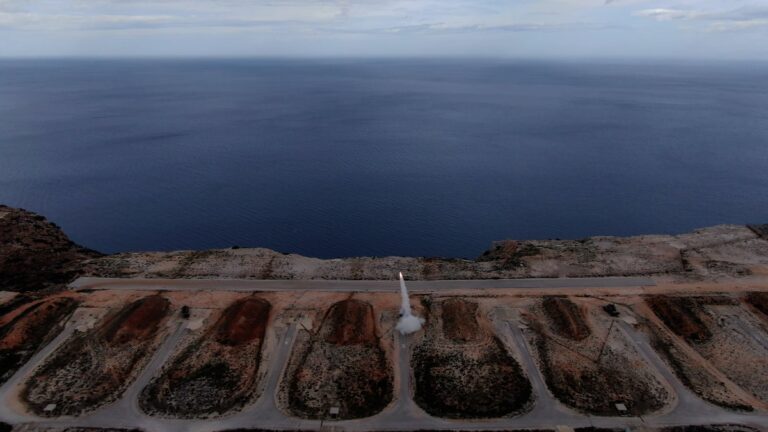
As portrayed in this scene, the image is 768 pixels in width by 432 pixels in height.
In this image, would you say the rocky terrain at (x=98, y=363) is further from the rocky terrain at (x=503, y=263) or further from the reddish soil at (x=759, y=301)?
the reddish soil at (x=759, y=301)

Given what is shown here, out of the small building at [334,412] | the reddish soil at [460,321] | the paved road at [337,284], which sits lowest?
the small building at [334,412]

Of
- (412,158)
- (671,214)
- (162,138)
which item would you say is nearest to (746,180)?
(671,214)

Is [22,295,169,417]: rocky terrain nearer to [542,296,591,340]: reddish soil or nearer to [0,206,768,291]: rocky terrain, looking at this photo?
[0,206,768,291]: rocky terrain

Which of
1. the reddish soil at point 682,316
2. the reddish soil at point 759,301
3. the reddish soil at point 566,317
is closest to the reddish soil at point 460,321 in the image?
the reddish soil at point 566,317

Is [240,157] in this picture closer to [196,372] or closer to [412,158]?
[412,158]

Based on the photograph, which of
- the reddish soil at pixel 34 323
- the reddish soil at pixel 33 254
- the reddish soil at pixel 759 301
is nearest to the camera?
the reddish soil at pixel 34 323

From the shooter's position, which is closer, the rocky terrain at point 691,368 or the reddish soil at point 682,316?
the rocky terrain at point 691,368

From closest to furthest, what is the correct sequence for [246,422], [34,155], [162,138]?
[246,422] < [34,155] < [162,138]
